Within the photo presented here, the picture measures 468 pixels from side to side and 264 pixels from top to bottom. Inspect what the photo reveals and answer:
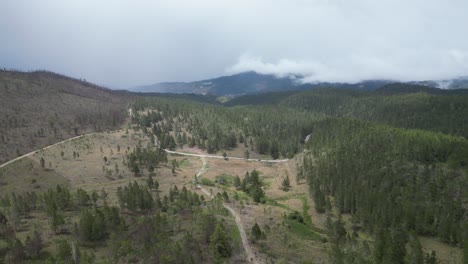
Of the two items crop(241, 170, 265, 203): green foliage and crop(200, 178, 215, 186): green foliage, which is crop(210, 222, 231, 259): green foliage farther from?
crop(200, 178, 215, 186): green foliage

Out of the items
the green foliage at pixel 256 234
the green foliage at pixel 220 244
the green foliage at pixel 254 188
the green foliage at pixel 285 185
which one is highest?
the green foliage at pixel 220 244

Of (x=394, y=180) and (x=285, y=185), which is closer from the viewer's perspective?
(x=394, y=180)

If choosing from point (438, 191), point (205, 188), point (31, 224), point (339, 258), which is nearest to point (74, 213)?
point (31, 224)

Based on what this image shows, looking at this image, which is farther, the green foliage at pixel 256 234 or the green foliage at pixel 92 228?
the green foliage at pixel 256 234

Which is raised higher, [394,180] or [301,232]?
[394,180]

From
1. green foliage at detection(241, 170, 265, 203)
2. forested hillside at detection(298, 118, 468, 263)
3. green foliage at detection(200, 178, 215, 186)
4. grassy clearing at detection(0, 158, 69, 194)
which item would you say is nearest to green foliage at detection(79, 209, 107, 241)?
forested hillside at detection(298, 118, 468, 263)

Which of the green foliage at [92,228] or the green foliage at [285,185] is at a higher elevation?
the green foliage at [92,228]

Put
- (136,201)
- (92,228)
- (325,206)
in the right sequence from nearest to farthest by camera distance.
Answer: (92,228)
(136,201)
(325,206)

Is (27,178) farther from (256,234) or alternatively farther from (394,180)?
(394,180)

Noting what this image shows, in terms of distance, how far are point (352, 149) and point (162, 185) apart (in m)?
85.5

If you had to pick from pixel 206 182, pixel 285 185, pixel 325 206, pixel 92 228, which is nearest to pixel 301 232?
pixel 325 206

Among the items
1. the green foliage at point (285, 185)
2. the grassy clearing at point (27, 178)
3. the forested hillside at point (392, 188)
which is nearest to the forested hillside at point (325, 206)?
the forested hillside at point (392, 188)

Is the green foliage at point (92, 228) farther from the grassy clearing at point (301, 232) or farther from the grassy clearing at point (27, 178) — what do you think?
the grassy clearing at point (27, 178)

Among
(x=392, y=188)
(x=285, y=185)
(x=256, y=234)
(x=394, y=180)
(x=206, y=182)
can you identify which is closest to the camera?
(x=256, y=234)
